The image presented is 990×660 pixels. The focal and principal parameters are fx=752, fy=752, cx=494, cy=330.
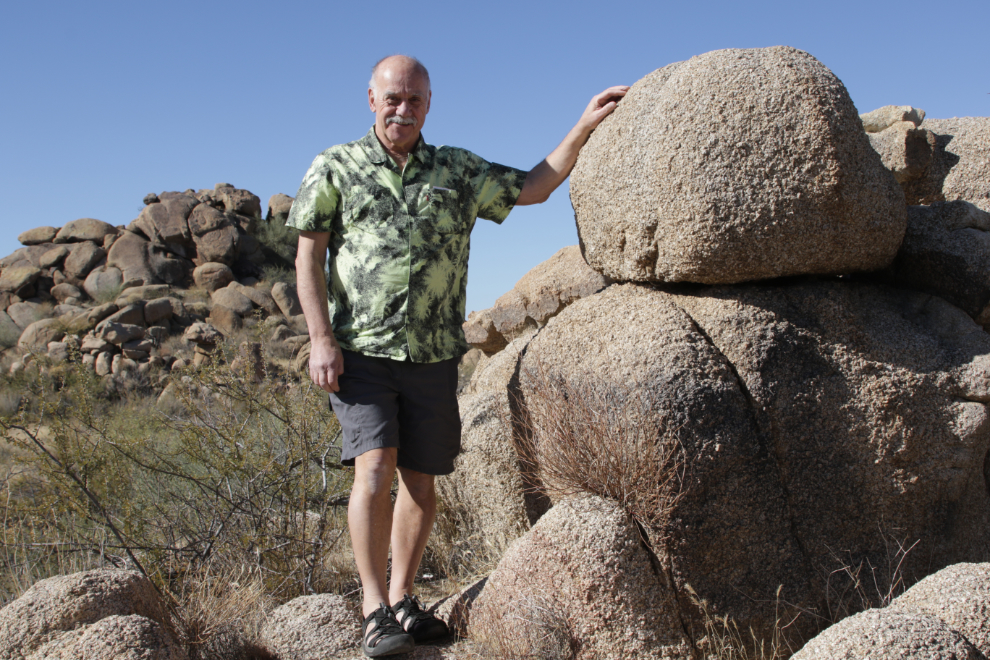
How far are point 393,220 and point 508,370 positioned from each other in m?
1.03

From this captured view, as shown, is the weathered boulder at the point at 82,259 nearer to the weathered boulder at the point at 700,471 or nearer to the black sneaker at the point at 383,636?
the black sneaker at the point at 383,636

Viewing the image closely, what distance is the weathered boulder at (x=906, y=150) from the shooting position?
3547 mm

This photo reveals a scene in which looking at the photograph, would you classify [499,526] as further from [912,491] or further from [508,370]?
[912,491]

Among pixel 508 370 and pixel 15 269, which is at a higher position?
pixel 15 269

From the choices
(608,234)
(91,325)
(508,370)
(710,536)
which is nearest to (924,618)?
(710,536)

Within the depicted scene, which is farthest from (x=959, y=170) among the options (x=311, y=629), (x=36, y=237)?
(x=36, y=237)

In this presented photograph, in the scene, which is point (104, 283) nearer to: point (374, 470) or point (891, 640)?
point (374, 470)

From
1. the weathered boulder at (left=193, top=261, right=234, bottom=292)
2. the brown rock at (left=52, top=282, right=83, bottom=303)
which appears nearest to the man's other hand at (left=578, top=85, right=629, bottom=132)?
the weathered boulder at (left=193, top=261, right=234, bottom=292)

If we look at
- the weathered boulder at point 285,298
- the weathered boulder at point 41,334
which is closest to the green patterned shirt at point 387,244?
the weathered boulder at point 41,334

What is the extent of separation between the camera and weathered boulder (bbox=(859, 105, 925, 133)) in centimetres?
395

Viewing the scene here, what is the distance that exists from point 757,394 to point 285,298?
1956cm

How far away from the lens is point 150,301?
63.9 feet

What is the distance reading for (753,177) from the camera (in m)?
2.68

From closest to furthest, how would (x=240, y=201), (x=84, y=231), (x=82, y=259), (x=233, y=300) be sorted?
(x=233, y=300) < (x=82, y=259) < (x=84, y=231) < (x=240, y=201)
